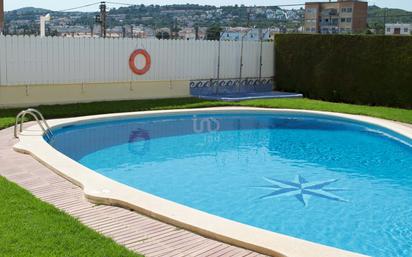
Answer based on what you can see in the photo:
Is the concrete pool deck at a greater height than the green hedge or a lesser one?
lesser

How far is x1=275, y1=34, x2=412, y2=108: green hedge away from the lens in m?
17.3

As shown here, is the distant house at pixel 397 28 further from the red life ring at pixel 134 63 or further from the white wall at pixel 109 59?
the red life ring at pixel 134 63

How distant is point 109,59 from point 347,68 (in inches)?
335

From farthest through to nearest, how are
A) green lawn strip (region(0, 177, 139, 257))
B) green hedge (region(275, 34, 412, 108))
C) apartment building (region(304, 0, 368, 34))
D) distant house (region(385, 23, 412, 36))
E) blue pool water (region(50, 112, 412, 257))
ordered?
apartment building (region(304, 0, 368, 34)), distant house (region(385, 23, 412, 36)), green hedge (region(275, 34, 412, 108)), blue pool water (region(50, 112, 412, 257)), green lawn strip (region(0, 177, 139, 257))

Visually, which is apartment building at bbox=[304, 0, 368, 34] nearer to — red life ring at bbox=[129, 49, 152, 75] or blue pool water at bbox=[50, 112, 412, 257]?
red life ring at bbox=[129, 49, 152, 75]

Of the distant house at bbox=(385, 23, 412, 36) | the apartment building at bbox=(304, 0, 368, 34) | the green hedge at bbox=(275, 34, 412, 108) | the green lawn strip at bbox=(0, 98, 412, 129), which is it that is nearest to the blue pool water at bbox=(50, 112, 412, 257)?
the green lawn strip at bbox=(0, 98, 412, 129)

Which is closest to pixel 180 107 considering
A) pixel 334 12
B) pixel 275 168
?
pixel 275 168

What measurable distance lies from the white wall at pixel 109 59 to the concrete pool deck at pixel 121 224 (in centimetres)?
793

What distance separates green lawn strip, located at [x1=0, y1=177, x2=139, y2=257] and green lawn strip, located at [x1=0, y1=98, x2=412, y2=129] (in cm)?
770

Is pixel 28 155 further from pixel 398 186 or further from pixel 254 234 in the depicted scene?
pixel 398 186

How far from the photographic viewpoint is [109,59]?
1691 centimetres

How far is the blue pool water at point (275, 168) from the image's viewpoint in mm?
6969

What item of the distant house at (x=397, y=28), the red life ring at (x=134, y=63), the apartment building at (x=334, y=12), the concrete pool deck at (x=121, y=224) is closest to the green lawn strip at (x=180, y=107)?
the red life ring at (x=134, y=63)

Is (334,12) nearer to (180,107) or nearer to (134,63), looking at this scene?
(134,63)
